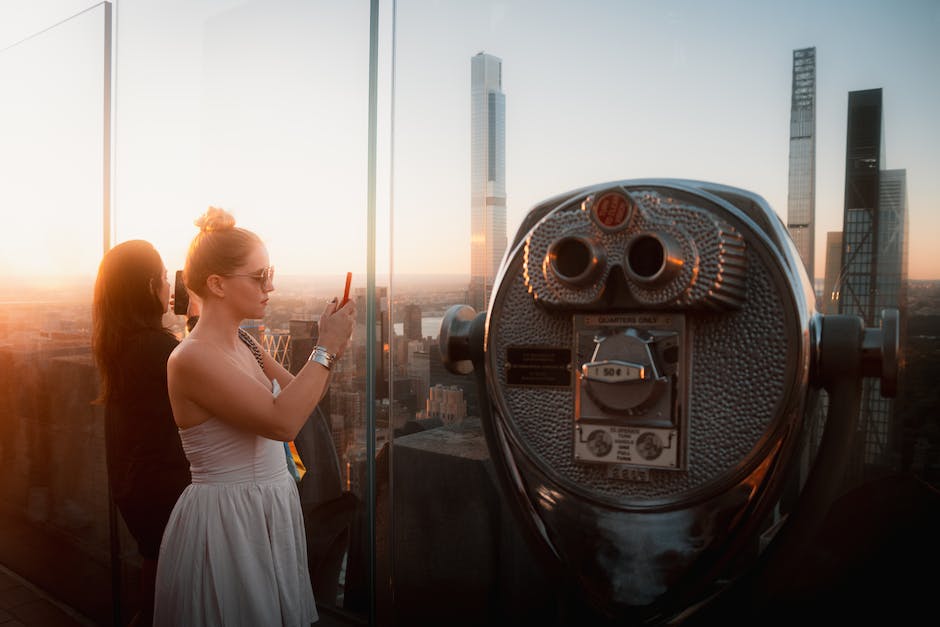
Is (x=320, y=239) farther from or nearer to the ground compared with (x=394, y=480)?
farther from the ground

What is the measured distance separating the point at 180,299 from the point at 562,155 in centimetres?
97

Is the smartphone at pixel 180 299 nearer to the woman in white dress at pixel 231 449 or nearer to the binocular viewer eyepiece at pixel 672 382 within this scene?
the woman in white dress at pixel 231 449

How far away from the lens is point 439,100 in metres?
1.46

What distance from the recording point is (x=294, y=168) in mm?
1683

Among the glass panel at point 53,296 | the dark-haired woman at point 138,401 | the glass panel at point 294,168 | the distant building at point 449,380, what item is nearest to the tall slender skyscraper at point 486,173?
the distant building at point 449,380

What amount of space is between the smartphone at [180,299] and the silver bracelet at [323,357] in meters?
0.62

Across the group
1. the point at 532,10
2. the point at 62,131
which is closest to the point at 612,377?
the point at 532,10

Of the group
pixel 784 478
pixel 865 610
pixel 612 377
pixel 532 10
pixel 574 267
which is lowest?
pixel 865 610

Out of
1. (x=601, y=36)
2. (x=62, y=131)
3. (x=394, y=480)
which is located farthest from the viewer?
(x=62, y=131)

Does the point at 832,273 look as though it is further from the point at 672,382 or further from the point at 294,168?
the point at 294,168

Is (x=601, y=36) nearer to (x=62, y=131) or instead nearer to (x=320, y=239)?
(x=320, y=239)

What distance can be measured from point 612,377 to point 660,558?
0.72 ft

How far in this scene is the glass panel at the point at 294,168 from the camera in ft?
5.22

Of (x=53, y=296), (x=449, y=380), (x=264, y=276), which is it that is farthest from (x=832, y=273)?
(x=53, y=296)
